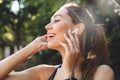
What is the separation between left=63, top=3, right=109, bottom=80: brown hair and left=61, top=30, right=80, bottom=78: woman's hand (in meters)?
0.14

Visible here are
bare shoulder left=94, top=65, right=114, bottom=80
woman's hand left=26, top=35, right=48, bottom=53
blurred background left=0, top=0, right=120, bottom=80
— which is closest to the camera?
bare shoulder left=94, top=65, right=114, bottom=80

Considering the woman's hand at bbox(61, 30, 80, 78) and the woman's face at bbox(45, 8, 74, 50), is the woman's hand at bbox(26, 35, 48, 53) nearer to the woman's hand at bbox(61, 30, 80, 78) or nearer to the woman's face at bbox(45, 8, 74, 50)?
the woman's face at bbox(45, 8, 74, 50)

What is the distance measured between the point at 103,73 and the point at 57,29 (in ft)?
1.93

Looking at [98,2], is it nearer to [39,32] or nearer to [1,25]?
[39,32]

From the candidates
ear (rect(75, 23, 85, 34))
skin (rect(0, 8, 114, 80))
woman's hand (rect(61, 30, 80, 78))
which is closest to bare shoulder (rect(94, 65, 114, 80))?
skin (rect(0, 8, 114, 80))

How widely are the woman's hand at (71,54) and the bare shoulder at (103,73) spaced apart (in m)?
0.21

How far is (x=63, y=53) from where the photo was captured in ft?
12.4

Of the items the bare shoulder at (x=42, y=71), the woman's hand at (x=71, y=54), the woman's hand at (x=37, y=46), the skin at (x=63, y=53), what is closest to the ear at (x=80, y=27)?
the skin at (x=63, y=53)

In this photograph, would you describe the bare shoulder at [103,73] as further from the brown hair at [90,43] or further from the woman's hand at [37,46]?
the woman's hand at [37,46]

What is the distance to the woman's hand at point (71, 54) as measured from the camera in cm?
348

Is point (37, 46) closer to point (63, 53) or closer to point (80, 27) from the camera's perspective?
point (63, 53)

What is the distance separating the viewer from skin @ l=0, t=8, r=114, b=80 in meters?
3.49

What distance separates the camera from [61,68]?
3805mm

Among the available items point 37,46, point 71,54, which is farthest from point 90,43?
point 37,46
